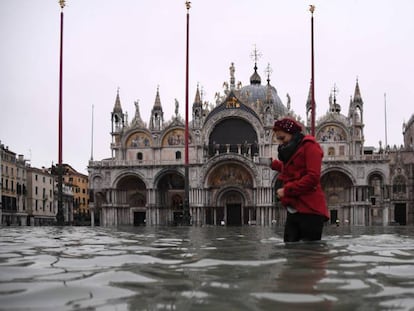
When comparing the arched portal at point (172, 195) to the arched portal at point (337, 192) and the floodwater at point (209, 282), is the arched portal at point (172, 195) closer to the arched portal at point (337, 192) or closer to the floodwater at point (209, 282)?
the arched portal at point (337, 192)

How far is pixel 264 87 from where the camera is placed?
65.2 metres

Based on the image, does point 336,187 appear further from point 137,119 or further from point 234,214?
point 137,119

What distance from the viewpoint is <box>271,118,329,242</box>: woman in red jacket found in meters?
7.93

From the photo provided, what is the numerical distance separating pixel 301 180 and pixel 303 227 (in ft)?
2.87

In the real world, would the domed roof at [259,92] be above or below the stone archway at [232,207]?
above

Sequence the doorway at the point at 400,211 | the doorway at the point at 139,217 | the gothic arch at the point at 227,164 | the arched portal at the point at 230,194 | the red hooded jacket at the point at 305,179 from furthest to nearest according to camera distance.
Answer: the doorway at the point at 400,211, the doorway at the point at 139,217, the arched portal at the point at 230,194, the gothic arch at the point at 227,164, the red hooded jacket at the point at 305,179

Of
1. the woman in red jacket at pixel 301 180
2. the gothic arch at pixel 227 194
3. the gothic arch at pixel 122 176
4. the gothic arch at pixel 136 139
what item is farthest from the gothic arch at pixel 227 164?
the woman in red jacket at pixel 301 180

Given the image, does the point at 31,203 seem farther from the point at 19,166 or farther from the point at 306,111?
the point at 306,111

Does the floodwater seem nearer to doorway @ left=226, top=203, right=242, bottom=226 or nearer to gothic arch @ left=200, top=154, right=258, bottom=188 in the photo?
gothic arch @ left=200, top=154, right=258, bottom=188

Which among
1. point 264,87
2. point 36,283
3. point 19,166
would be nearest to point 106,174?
point 19,166

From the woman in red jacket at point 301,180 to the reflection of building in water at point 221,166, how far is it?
41245 mm

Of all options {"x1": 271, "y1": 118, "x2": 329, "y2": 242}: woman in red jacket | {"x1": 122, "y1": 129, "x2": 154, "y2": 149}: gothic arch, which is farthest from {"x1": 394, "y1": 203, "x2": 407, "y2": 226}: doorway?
{"x1": 271, "y1": 118, "x2": 329, "y2": 242}: woman in red jacket

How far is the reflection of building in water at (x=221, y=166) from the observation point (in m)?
49.9

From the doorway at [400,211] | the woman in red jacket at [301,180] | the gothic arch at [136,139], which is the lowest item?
the doorway at [400,211]
